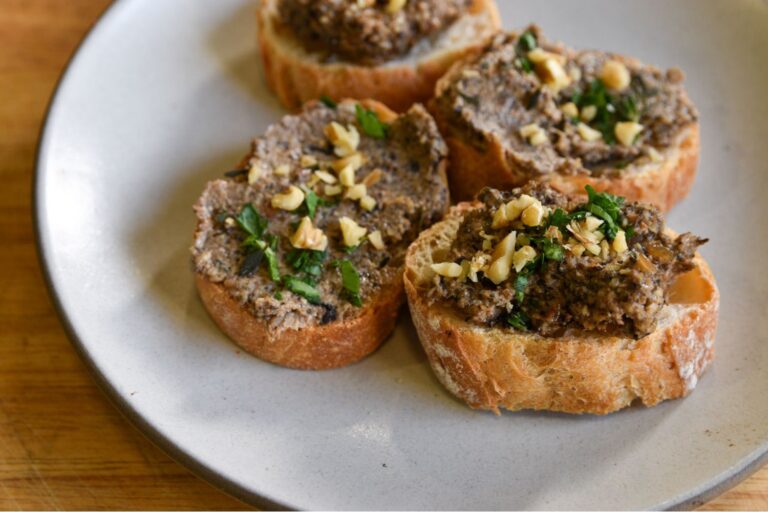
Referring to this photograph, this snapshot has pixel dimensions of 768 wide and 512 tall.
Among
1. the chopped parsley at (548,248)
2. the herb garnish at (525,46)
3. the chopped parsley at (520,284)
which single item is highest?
the herb garnish at (525,46)

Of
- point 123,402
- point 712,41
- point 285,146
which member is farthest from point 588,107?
point 123,402

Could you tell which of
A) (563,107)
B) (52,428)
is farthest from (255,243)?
(563,107)

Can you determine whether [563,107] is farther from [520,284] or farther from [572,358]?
[572,358]

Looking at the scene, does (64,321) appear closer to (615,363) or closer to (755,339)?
(615,363)

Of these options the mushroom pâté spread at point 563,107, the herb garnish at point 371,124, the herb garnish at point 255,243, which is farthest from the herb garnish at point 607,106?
the herb garnish at point 255,243

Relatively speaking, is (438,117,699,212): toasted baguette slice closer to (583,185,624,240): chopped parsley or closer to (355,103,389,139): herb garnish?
(355,103,389,139): herb garnish

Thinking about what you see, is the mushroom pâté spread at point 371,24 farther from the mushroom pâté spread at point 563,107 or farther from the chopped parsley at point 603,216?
the chopped parsley at point 603,216
